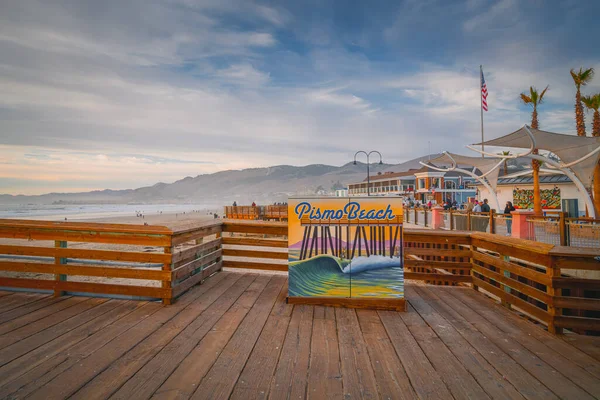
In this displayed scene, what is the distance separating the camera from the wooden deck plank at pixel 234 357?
236 cm

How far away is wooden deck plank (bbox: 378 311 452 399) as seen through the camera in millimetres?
2391

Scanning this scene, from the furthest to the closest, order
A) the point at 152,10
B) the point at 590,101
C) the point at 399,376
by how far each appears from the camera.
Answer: the point at 590,101
the point at 152,10
the point at 399,376

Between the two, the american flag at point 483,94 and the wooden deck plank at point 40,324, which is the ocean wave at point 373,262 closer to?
the wooden deck plank at point 40,324

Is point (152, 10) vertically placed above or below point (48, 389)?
above

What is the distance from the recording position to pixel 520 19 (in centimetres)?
1502

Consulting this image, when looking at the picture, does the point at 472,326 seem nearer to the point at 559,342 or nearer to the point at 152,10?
the point at 559,342

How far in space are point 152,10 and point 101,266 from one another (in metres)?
9.09

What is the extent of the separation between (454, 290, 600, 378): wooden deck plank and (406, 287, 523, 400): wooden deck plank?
2.47ft

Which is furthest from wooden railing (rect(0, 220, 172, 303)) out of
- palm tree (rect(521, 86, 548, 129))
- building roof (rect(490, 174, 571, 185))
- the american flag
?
palm tree (rect(521, 86, 548, 129))

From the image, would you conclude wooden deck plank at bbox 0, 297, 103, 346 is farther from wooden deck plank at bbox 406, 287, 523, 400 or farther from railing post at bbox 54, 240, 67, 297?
wooden deck plank at bbox 406, 287, 523, 400

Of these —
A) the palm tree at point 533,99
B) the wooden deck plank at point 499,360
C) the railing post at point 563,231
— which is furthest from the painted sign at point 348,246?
the palm tree at point 533,99

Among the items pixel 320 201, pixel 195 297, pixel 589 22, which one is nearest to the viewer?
pixel 320 201

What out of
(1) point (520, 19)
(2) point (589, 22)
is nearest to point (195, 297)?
(1) point (520, 19)

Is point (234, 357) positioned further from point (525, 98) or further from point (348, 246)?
point (525, 98)
